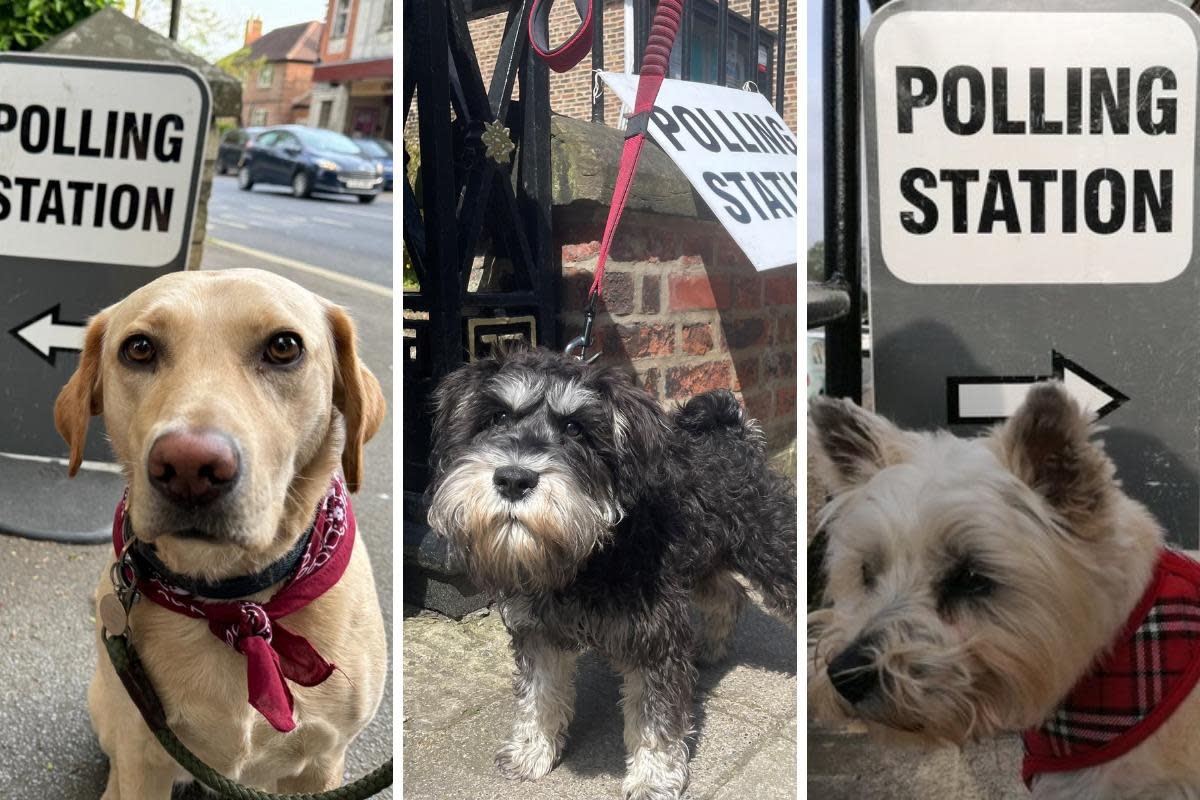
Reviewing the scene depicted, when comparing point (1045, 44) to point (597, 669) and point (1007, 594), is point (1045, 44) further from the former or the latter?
point (597, 669)

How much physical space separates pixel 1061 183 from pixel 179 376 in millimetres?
1456

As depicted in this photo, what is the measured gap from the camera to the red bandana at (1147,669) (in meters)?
1.51

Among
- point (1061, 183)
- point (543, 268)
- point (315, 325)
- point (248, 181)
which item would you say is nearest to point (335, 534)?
point (315, 325)

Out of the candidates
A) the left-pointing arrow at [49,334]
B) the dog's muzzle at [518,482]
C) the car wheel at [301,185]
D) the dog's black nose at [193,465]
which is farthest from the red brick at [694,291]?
the car wheel at [301,185]

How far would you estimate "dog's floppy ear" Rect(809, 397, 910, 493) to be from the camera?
5.28 ft

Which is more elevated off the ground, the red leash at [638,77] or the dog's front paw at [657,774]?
the red leash at [638,77]

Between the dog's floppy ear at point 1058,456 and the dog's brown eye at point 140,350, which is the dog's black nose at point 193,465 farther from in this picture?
the dog's floppy ear at point 1058,456

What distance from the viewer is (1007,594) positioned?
148 cm

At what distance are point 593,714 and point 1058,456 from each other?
0.85m

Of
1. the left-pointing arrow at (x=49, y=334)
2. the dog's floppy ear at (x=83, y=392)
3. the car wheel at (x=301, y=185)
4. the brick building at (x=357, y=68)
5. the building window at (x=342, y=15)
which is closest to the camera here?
the dog's floppy ear at (x=83, y=392)

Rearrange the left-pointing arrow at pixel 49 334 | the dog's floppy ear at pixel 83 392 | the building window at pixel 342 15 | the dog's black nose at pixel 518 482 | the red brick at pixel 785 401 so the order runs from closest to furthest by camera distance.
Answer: the dog's black nose at pixel 518 482, the red brick at pixel 785 401, the dog's floppy ear at pixel 83 392, the building window at pixel 342 15, the left-pointing arrow at pixel 49 334

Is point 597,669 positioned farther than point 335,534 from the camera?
No

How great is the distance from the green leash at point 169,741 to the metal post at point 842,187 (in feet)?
3.61

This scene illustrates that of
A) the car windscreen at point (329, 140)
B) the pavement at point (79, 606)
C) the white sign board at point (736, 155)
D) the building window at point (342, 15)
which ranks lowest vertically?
the pavement at point (79, 606)
